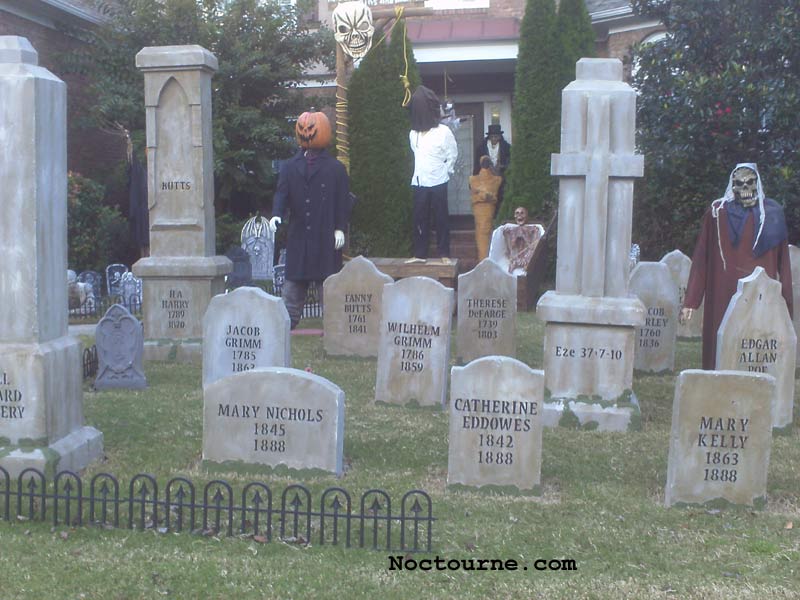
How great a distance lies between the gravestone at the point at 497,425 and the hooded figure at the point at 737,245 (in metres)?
2.88

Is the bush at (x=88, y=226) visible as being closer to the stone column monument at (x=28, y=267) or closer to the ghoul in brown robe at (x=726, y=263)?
the stone column monument at (x=28, y=267)

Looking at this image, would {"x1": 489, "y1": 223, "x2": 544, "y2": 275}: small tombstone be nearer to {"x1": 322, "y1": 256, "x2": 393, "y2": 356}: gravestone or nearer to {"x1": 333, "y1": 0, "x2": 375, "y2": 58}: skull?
{"x1": 333, "y1": 0, "x2": 375, "y2": 58}: skull

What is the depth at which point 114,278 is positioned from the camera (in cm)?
1565

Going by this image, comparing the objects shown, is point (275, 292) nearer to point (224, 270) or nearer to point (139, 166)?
point (139, 166)

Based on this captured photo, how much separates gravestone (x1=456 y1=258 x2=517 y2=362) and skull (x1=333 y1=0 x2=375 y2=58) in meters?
5.37

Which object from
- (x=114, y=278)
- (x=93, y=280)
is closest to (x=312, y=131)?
(x=93, y=280)

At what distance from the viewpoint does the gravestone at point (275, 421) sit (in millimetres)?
6348

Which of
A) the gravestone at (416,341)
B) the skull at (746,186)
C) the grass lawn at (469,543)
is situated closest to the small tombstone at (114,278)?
the gravestone at (416,341)

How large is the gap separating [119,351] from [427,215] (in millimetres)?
5819

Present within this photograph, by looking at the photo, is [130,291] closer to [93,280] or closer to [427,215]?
[93,280]

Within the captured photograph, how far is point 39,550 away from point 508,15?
15.9 meters

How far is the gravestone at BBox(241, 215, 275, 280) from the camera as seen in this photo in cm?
1748

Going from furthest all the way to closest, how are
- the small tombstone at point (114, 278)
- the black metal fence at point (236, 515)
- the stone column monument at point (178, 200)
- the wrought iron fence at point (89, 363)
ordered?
1. the small tombstone at point (114, 278)
2. the stone column monument at point (178, 200)
3. the wrought iron fence at point (89, 363)
4. the black metal fence at point (236, 515)

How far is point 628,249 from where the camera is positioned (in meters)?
7.90
